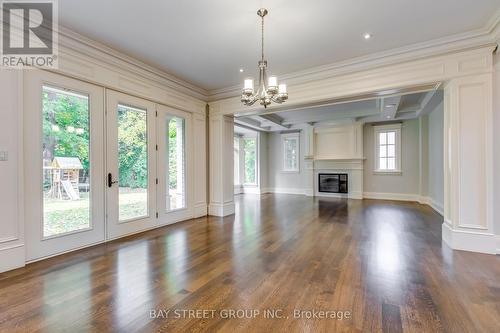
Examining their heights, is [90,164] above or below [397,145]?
below

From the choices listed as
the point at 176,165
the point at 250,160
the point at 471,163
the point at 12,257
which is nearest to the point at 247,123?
the point at 250,160

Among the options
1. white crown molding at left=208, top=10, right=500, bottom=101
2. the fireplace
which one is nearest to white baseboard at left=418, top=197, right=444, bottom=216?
the fireplace

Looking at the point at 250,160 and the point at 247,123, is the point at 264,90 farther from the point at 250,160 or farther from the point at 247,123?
the point at 250,160

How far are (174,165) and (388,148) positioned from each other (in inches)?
291

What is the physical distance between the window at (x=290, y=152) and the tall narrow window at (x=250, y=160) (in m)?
1.33

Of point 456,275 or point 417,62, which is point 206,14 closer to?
point 417,62

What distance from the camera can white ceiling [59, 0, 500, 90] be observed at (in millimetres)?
2742

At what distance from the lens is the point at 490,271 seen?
2.72 meters

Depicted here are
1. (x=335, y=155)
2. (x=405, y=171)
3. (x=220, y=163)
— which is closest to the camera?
(x=220, y=163)

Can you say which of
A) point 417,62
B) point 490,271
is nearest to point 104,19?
point 417,62

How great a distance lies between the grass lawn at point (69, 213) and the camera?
10.6ft

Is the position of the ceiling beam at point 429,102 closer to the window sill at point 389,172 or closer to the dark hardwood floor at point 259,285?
the window sill at point 389,172

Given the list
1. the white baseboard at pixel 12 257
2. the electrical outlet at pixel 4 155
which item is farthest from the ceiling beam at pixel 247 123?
the white baseboard at pixel 12 257

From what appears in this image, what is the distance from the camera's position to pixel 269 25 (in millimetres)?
3111
